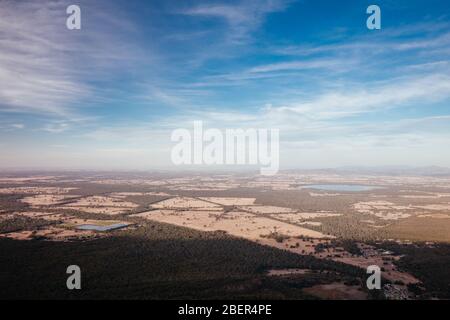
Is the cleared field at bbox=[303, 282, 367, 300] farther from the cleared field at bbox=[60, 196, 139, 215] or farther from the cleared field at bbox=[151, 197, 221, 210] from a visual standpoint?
the cleared field at bbox=[151, 197, 221, 210]

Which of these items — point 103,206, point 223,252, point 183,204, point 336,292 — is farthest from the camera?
point 183,204

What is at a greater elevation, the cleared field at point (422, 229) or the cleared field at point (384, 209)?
the cleared field at point (422, 229)

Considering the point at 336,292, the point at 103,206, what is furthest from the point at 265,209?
the point at 336,292

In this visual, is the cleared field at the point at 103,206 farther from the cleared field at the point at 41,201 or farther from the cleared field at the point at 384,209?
the cleared field at the point at 384,209

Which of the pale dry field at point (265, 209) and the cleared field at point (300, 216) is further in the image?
the pale dry field at point (265, 209)

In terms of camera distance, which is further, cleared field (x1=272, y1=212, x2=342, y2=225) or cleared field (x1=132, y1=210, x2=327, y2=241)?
cleared field (x1=272, y1=212, x2=342, y2=225)

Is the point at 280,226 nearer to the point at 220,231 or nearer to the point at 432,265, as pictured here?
the point at 220,231

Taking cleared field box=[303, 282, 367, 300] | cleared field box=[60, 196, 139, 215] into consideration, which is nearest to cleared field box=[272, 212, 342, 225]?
cleared field box=[60, 196, 139, 215]

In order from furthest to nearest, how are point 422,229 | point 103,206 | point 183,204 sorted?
point 183,204 → point 103,206 → point 422,229

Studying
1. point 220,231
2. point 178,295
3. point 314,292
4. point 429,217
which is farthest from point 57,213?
point 429,217

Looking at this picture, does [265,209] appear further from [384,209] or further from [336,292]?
[336,292]

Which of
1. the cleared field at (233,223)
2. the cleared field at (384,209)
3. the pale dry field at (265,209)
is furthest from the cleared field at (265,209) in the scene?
the cleared field at (384,209)
